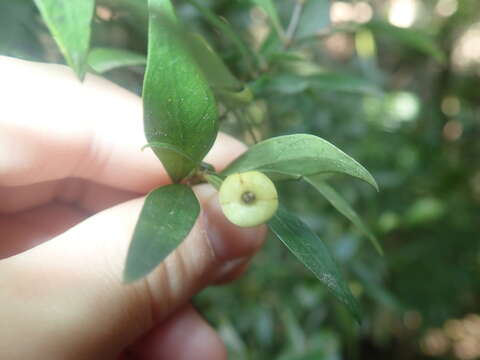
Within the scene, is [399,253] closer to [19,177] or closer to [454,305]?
[454,305]

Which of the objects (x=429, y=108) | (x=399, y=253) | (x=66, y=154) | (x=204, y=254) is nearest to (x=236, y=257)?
(x=204, y=254)

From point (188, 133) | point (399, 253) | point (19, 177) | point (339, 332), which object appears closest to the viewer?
point (188, 133)

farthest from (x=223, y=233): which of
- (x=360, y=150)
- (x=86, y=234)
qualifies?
(x=360, y=150)

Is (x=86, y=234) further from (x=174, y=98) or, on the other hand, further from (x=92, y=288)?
(x=174, y=98)

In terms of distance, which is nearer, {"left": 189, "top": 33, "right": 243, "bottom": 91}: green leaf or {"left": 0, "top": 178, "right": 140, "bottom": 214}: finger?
{"left": 189, "top": 33, "right": 243, "bottom": 91}: green leaf

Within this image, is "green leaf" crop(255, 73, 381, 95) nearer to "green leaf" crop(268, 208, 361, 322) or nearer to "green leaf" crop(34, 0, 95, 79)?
"green leaf" crop(268, 208, 361, 322)

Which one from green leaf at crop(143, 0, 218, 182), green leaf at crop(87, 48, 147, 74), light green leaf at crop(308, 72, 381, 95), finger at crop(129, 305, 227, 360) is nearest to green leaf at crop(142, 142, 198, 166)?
green leaf at crop(143, 0, 218, 182)
